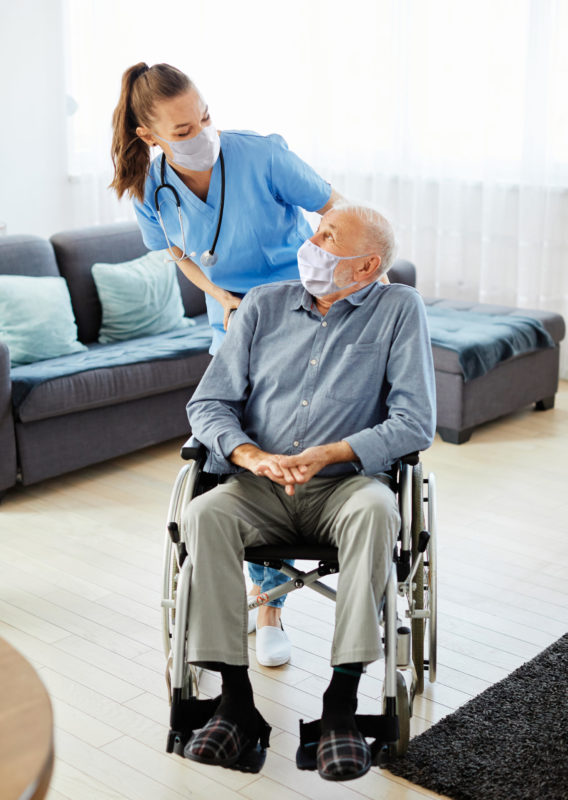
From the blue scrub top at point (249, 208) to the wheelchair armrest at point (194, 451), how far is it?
1.19 feet

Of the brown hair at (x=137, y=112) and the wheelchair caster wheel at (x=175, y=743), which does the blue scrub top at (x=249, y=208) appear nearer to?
the brown hair at (x=137, y=112)

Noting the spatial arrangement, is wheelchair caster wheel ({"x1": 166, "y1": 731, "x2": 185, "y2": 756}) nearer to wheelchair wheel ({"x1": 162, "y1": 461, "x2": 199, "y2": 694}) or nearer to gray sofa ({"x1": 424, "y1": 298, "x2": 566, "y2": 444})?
wheelchair wheel ({"x1": 162, "y1": 461, "x2": 199, "y2": 694})

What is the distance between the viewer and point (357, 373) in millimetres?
2061

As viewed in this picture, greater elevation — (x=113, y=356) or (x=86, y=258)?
(x=86, y=258)

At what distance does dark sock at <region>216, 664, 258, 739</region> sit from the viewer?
1.75 meters

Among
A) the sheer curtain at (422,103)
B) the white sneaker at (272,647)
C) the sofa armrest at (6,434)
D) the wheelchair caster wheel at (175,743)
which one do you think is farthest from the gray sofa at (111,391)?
the wheelchair caster wheel at (175,743)

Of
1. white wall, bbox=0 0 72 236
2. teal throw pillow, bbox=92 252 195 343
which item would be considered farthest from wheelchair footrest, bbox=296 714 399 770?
white wall, bbox=0 0 72 236

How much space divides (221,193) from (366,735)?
1.23 meters

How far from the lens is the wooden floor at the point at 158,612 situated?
6.35 feet

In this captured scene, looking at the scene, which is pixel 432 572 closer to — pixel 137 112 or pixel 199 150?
pixel 199 150

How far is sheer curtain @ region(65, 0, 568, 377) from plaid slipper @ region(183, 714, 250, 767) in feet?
10.9

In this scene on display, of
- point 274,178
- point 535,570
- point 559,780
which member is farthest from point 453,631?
point 274,178

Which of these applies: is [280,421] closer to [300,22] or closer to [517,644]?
[517,644]

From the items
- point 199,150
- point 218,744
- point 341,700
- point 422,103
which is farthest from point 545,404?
point 218,744
